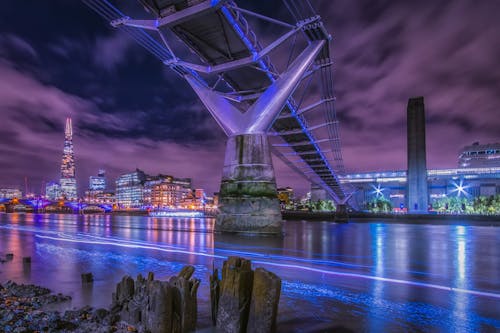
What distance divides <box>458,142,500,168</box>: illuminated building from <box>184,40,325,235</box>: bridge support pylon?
119842mm

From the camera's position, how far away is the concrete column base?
747 inches

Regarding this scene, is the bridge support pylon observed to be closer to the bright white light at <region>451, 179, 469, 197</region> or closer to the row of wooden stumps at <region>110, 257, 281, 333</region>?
the row of wooden stumps at <region>110, 257, 281, 333</region>

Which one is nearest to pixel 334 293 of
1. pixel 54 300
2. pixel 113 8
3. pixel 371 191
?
pixel 54 300

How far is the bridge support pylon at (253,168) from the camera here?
19016mm

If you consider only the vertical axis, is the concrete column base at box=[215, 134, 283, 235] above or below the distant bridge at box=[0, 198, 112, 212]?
above

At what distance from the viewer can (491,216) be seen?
68688 millimetres

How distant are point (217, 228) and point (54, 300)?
1393 cm

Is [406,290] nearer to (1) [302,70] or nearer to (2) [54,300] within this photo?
(2) [54,300]

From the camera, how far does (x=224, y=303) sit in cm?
501

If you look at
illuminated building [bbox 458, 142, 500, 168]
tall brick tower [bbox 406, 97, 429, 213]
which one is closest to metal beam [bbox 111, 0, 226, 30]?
tall brick tower [bbox 406, 97, 429, 213]

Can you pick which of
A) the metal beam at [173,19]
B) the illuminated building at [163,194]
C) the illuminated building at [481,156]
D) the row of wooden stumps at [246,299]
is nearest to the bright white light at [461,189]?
the illuminated building at [481,156]

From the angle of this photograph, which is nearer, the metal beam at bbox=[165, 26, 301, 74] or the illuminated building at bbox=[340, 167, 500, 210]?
the metal beam at bbox=[165, 26, 301, 74]

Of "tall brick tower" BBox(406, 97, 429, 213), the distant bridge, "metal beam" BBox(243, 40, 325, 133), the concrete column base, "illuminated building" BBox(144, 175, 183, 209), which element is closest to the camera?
the concrete column base

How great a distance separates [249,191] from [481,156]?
127349 mm
